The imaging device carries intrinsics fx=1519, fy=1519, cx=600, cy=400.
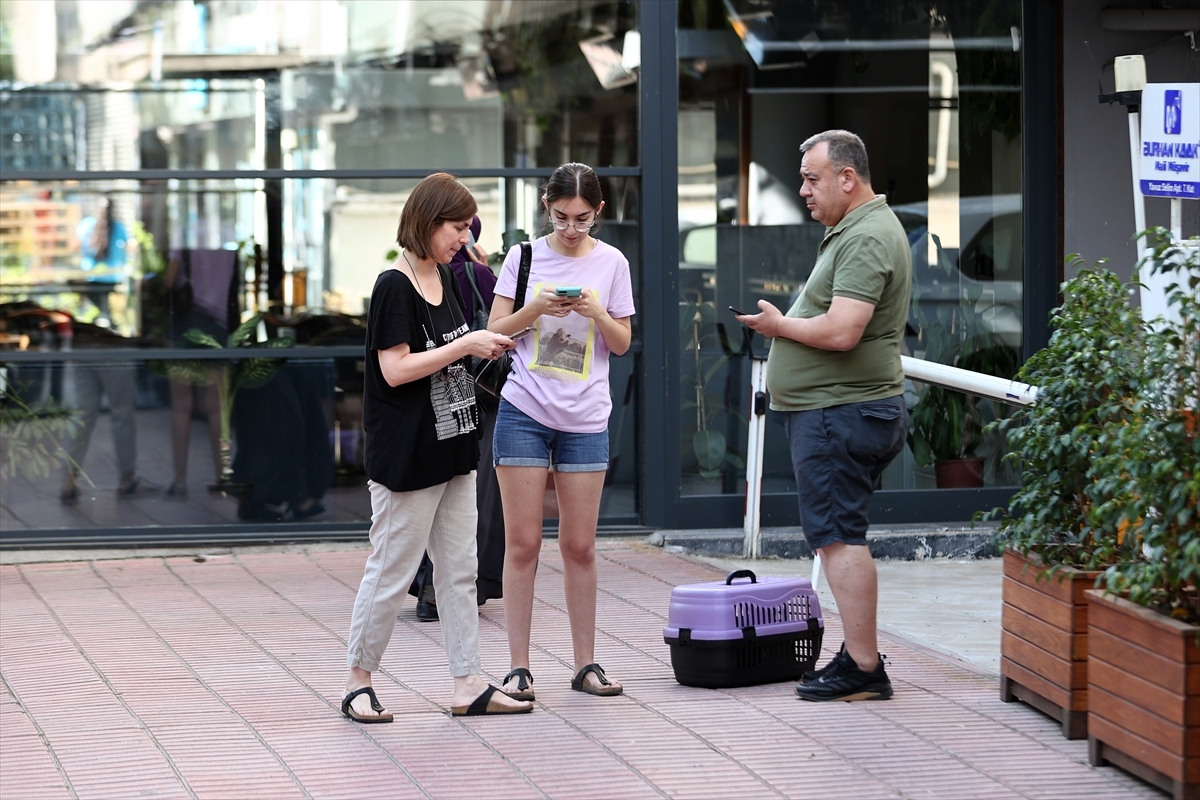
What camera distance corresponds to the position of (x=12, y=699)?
525cm

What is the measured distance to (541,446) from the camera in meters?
5.06

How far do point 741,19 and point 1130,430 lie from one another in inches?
189

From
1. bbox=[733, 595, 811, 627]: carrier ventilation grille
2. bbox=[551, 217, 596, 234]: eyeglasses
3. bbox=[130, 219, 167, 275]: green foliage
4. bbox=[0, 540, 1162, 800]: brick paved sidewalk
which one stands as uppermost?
bbox=[130, 219, 167, 275]: green foliage

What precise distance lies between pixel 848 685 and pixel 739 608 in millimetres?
446

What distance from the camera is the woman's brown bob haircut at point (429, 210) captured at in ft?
15.6

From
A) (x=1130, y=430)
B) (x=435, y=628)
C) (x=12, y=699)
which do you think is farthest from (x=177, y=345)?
(x=1130, y=430)

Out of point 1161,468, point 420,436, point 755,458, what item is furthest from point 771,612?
point 755,458

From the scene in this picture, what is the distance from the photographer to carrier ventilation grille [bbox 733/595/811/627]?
5227 millimetres

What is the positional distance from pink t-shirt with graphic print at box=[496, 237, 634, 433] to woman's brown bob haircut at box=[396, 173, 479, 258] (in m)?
0.33

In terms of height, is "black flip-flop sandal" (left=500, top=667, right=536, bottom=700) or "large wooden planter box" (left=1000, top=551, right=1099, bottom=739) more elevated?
"large wooden planter box" (left=1000, top=551, right=1099, bottom=739)

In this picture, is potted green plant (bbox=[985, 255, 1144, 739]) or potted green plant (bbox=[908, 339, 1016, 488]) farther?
potted green plant (bbox=[908, 339, 1016, 488])

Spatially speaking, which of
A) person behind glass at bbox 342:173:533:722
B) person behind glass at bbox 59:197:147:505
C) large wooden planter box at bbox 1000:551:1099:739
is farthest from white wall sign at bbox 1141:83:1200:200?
person behind glass at bbox 59:197:147:505

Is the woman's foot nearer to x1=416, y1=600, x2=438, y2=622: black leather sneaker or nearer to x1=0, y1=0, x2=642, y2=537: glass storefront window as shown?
x1=416, y1=600, x2=438, y2=622: black leather sneaker

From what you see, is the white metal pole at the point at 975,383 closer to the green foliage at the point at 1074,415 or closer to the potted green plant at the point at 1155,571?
the green foliage at the point at 1074,415
